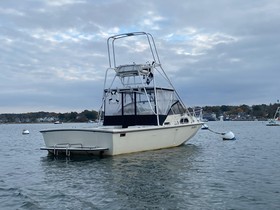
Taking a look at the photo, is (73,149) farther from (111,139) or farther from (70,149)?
(111,139)

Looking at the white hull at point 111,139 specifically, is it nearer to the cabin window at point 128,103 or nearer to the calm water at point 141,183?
the calm water at point 141,183

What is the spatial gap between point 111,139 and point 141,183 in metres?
6.37

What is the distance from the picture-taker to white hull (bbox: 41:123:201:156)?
1841 cm

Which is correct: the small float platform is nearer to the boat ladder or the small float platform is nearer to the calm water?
the boat ladder

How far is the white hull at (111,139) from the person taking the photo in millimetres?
18406

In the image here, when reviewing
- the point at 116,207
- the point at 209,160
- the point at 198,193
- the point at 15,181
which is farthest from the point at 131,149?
the point at 116,207

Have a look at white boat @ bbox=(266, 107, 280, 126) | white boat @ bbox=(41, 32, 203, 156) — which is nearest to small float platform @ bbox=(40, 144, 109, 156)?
white boat @ bbox=(41, 32, 203, 156)

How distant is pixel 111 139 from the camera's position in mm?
18375

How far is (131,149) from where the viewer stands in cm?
1980

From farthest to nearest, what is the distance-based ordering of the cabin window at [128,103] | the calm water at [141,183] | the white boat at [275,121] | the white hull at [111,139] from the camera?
the white boat at [275,121] < the cabin window at [128,103] < the white hull at [111,139] < the calm water at [141,183]

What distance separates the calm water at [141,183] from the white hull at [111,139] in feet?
2.40

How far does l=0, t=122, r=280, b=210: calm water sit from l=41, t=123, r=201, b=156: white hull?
0.73 meters

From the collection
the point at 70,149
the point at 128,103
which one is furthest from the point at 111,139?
the point at 128,103

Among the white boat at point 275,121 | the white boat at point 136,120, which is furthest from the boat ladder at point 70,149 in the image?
the white boat at point 275,121
